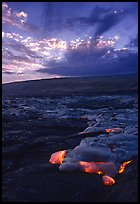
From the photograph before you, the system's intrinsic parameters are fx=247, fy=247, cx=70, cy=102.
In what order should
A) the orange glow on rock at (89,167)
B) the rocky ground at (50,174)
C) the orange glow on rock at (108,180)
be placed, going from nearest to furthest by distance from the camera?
1. the rocky ground at (50,174)
2. the orange glow on rock at (108,180)
3. the orange glow on rock at (89,167)

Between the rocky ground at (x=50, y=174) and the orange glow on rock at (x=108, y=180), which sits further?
the orange glow on rock at (x=108, y=180)

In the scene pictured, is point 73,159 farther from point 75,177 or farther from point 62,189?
point 62,189

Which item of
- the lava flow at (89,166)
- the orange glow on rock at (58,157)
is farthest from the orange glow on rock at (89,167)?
the orange glow on rock at (58,157)

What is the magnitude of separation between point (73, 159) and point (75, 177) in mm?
799

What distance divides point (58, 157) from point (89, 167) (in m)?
0.99

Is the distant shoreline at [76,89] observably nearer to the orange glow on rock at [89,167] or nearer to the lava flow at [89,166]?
the lava flow at [89,166]

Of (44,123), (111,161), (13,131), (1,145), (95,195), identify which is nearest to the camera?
(95,195)

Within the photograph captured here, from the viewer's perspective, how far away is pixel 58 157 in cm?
623

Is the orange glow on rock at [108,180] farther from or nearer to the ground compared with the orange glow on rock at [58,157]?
nearer to the ground

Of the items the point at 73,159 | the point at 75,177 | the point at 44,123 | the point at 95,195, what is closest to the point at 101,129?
the point at 44,123

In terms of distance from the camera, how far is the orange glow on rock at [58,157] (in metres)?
6.00

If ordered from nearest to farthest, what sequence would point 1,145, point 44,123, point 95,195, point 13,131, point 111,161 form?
1. point 95,195
2. point 111,161
3. point 1,145
4. point 13,131
5. point 44,123

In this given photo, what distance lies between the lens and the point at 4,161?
6020 millimetres

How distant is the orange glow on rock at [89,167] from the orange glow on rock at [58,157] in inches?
22.2
